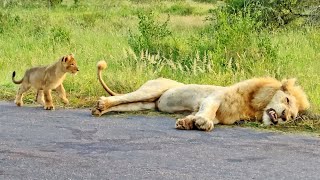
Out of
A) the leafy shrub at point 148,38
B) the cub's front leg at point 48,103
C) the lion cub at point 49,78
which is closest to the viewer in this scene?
the cub's front leg at point 48,103

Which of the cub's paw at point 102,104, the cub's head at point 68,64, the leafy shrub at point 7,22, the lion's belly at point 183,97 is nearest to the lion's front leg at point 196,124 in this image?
the lion's belly at point 183,97

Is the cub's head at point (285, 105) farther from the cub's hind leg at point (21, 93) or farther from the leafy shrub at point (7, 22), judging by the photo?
the leafy shrub at point (7, 22)

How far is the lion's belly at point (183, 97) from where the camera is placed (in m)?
7.77

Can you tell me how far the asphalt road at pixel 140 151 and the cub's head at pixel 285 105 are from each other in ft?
1.06

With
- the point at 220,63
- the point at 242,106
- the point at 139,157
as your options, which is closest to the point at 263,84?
the point at 242,106

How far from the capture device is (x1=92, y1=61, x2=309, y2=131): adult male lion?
23.1ft

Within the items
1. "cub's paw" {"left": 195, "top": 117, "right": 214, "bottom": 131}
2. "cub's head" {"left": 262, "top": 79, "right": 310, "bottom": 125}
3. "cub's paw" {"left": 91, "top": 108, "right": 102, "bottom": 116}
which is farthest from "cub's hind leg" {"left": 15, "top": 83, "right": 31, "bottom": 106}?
"cub's head" {"left": 262, "top": 79, "right": 310, "bottom": 125}

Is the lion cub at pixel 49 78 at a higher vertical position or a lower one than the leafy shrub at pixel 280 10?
lower

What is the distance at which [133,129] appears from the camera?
22.3 ft

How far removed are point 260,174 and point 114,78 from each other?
15.3 ft

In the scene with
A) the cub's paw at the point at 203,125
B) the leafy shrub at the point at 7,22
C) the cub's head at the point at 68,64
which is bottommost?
the cub's paw at the point at 203,125

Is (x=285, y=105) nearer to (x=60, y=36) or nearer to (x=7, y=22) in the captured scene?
(x=60, y=36)

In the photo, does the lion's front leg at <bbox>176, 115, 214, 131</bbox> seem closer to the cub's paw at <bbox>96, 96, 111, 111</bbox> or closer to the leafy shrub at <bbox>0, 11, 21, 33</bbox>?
the cub's paw at <bbox>96, 96, 111, 111</bbox>

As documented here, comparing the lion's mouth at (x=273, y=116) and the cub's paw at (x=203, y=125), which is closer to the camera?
the cub's paw at (x=203, y=125)
